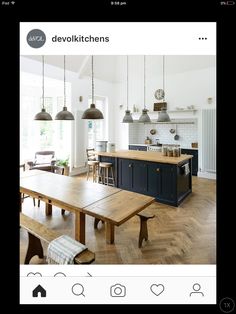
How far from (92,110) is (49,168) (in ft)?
7.70

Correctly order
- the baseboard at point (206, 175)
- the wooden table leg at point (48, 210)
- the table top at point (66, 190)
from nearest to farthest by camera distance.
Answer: the table top at point (66, 190), the wooden table leg at point (48, 210), the baseboard at point (206, 175)

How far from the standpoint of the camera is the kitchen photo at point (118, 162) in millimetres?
1979

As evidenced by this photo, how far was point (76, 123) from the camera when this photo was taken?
6059mm

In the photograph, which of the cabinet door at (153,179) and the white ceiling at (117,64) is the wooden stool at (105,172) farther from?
the white ceiling at (117,64)

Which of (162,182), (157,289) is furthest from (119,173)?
(157,289)

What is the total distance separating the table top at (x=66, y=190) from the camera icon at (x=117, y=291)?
49.1 inches

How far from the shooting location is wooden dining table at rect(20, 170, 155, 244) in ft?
5.91

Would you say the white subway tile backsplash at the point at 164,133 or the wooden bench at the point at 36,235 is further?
the white subway tile backsplash at the point at 164,133

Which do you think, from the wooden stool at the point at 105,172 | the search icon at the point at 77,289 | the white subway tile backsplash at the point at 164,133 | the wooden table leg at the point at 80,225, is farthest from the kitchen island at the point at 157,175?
the search icon at the point at 77,289

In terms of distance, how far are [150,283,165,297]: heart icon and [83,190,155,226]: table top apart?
0.92 m

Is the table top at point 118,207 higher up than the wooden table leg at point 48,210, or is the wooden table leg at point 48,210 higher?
the table top at point 118,207

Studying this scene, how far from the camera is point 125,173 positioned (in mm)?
4406
